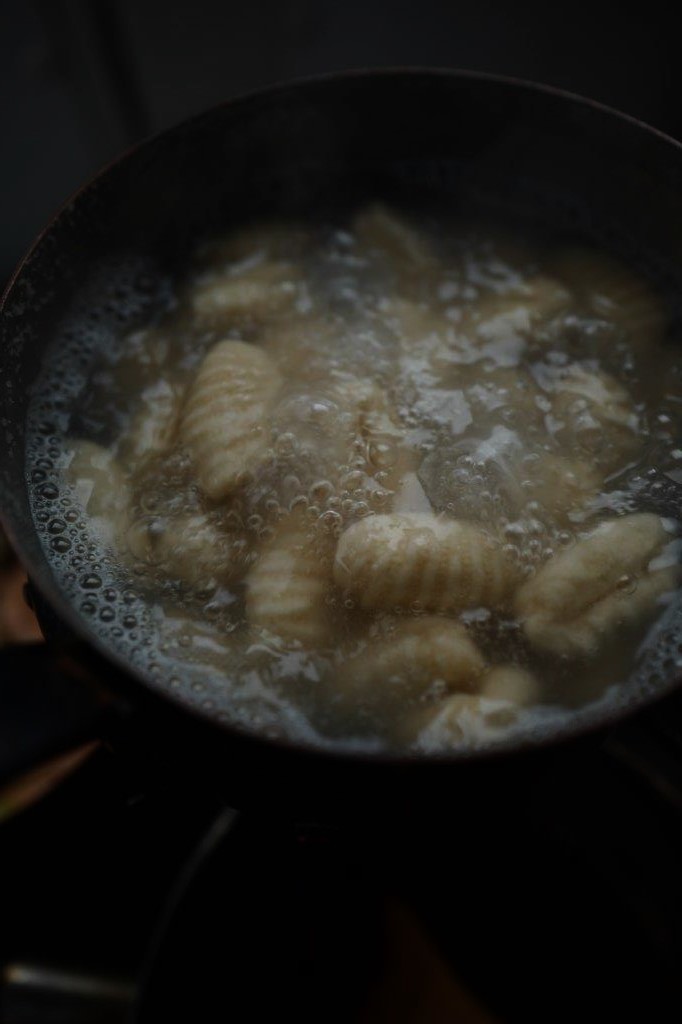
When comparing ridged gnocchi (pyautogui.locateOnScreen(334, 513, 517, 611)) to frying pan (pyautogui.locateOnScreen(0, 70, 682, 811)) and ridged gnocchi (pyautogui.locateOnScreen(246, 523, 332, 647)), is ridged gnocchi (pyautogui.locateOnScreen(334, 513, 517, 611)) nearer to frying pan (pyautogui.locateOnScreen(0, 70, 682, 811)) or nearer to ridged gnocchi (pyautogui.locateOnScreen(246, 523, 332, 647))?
ridged gnocchi (pyautogui.locateOnScreen(246, 523, 332, 647))

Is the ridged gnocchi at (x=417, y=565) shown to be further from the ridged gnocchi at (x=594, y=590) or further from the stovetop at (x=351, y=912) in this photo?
the stovetop at (x=351, y=912)

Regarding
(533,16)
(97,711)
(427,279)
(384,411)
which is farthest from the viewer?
(533,16)

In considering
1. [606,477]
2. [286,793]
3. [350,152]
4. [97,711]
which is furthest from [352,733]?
[350,152]

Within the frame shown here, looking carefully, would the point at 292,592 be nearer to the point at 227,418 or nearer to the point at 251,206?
the point at 227,418

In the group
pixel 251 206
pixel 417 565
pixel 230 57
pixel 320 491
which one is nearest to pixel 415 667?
pixel 417 565

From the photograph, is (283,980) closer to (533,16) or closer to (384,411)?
(384,411)

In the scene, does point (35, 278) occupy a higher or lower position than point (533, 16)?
lower
